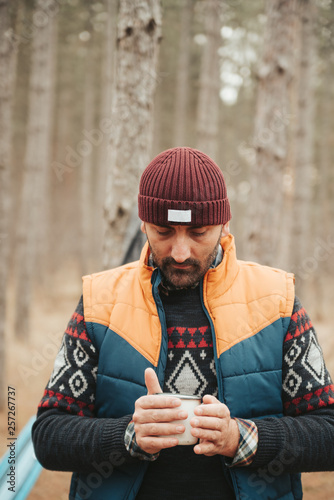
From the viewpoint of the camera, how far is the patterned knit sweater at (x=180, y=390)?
1.74m

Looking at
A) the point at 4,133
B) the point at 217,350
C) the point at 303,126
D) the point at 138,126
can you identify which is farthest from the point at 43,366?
the point at 217,350

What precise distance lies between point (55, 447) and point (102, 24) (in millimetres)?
16178

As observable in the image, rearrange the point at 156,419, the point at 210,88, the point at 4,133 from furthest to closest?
the point at 210,88 < the point at 4,133 < the point at 156,419

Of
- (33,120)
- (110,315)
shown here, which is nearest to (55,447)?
(110,315)

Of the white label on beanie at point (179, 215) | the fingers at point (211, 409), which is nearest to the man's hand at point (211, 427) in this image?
the fingers at point (211, 409)

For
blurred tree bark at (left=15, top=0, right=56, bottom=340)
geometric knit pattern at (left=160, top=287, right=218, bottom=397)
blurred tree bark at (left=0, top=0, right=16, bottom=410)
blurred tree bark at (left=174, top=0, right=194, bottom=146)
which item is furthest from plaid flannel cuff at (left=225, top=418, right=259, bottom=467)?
blurred tree bark at (left=174, top=0, right=194, bottom=146)

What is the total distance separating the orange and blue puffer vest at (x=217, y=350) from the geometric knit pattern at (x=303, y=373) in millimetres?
41

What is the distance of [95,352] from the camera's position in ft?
6.35

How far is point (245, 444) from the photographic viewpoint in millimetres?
1691

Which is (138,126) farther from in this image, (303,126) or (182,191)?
(303,126)

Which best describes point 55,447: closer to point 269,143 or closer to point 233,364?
point 233,364

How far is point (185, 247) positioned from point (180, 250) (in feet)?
0.10

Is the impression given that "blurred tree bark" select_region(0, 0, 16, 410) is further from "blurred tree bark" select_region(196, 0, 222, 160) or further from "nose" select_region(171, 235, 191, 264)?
"nose" select_region(171, 235, 191, 264)

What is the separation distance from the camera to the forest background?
388 centimetres
